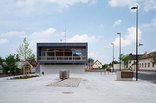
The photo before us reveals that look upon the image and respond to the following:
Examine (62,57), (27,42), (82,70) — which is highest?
(27,42)

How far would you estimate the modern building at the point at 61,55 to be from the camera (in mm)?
38000

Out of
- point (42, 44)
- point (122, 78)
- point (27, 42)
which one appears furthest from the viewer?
point (42, 44)

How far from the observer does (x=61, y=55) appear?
129ft

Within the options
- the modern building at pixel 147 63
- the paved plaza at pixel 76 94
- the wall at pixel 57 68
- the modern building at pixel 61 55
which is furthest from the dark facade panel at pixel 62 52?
the modern building at pixel 147 63

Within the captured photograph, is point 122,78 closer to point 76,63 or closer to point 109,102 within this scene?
point 109,102

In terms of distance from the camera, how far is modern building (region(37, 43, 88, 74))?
38000 mm

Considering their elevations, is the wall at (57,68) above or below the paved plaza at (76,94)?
below

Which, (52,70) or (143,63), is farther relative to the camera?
(143,63)

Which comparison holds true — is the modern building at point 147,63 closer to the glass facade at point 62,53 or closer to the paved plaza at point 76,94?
the glass facade at point 62,53

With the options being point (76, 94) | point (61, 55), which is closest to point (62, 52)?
point (61, 55)

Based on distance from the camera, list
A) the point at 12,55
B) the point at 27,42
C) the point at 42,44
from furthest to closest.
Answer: the point at 12,55, the point at 42,44, the point at 27,42

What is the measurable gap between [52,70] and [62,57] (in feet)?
14.3

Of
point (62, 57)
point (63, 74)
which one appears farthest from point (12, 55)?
point (63, 74)

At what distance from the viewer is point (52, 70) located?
129 ft
